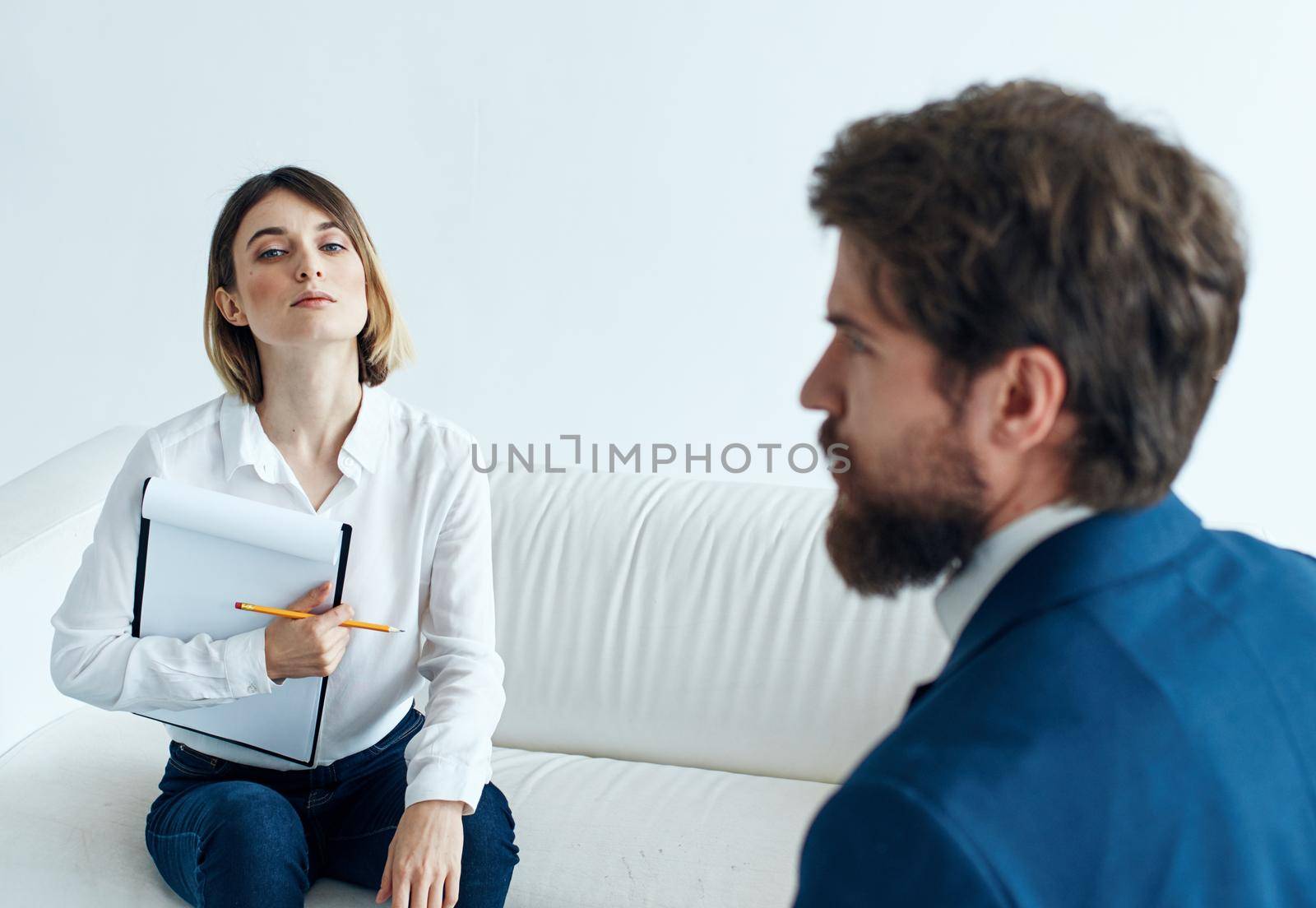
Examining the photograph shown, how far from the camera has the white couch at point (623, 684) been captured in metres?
1.56

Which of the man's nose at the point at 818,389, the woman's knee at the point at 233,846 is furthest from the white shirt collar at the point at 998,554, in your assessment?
the woman's knee at the point at 233,846

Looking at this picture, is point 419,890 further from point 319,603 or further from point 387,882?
point 319,603

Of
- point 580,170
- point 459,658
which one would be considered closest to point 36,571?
point 459,658

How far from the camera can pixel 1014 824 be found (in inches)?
23.5

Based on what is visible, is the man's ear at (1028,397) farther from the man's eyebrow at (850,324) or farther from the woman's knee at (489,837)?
the woman's knee at (489,837)

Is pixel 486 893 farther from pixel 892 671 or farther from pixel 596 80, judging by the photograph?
pixel 596 80

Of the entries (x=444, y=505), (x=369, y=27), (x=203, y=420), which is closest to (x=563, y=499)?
(x=444, y=505)

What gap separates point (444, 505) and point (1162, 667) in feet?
3.33

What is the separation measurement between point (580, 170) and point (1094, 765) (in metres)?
1.97

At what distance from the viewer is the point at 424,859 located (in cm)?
128

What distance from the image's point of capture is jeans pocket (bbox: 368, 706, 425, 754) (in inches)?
59.6

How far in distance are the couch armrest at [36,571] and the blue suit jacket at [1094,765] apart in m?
1.55

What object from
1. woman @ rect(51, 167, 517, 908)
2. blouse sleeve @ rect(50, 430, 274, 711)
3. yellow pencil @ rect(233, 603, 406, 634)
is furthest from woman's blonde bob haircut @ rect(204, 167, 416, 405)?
yellow pencil @ rect(233, 603, 406, 634)

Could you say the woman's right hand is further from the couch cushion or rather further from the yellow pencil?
the couch cushion
